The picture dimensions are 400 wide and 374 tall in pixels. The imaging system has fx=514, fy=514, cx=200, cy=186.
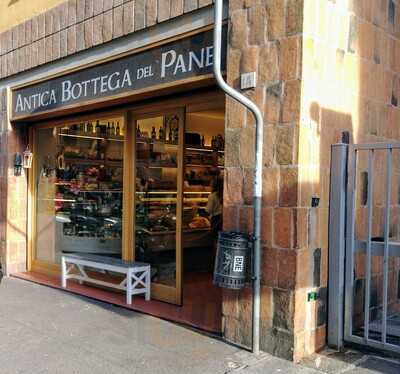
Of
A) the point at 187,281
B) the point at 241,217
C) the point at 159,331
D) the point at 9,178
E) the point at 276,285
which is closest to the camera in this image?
the point at 276,285

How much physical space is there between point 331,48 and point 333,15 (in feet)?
0.94

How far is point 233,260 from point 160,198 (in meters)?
2.33

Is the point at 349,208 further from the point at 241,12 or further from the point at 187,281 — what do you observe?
the point at 187,281

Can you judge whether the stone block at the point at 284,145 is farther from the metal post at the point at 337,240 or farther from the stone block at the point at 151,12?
the stone block at the point at 151,12

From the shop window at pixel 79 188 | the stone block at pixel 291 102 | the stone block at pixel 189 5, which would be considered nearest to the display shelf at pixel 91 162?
the shop window at pixel 79 188

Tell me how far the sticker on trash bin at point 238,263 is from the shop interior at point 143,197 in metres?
1.07

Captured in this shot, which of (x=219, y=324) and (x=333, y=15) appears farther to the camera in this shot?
(x=219, y=324)

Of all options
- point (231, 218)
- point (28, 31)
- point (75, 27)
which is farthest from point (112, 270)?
point (28, 31)

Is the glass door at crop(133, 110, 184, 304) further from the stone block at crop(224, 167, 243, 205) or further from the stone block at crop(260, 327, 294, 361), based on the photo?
the stone block at crop(260, 327, 294, 361)

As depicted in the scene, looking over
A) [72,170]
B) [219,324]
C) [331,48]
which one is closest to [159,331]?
[219,324]

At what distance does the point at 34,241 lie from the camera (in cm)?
829

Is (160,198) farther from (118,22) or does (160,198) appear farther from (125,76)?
(118,22)

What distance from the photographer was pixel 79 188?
7.67 m

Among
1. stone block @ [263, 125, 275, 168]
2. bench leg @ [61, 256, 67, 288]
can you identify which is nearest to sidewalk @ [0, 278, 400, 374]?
bench leg @ [61, 256, 67, 288]
